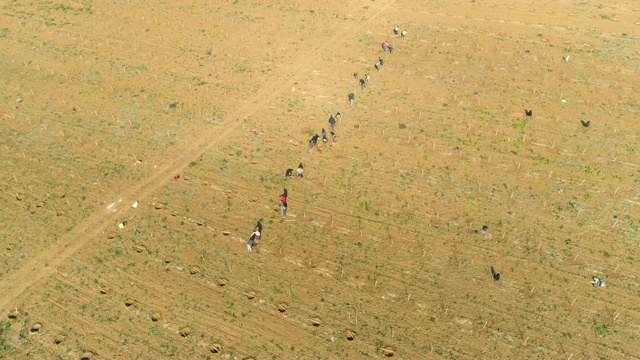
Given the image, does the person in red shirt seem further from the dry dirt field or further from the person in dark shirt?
the person in dark shirt

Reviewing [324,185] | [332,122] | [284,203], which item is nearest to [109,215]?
[284,203]

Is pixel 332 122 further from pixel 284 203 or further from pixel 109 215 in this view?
pixel 109 215

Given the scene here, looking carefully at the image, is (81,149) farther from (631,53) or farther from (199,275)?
(631,53)

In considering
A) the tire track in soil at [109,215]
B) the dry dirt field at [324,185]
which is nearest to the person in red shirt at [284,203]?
the dry dirt field at [324,185]

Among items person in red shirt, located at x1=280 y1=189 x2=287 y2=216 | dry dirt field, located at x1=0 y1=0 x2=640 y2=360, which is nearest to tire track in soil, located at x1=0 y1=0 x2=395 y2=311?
dry dirt field, located at x1=0 y1=0 x2=640 y2=360

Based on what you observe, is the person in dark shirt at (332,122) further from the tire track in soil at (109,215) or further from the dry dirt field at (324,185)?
the tire track in soil at (109,215)
